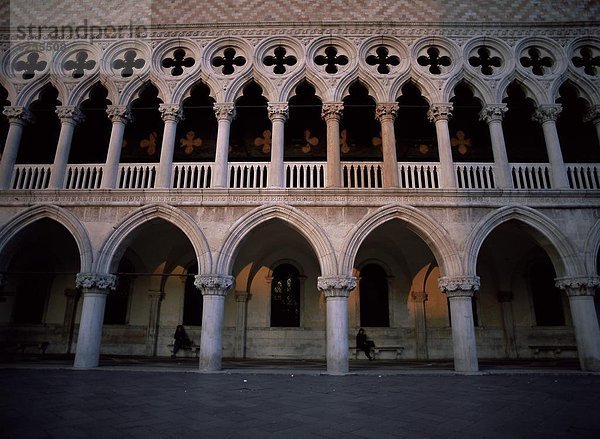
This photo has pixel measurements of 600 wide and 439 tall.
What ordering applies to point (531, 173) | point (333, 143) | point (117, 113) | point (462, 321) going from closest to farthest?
1. point (462, 321)
2. point (531, 173)
3. point (333, 143)
4. point (117, 113)

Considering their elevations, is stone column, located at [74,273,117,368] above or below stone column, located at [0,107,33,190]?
below

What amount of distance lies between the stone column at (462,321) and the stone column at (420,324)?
4183mm

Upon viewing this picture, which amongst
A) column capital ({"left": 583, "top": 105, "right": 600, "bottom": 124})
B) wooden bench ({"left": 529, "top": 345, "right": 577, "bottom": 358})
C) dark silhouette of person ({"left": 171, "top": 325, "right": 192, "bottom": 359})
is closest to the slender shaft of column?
dark silhouette of person ({"left": 171, "top": 325, "right": 192, "bottom": 359})

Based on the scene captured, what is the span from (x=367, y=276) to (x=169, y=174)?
26.5 ft

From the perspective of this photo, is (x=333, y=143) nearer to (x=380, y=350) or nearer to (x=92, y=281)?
(x=380, y=350)

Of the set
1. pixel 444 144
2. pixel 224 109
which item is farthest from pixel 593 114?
pixel 224 109

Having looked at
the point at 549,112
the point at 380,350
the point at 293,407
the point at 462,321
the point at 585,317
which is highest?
the point at 549,112

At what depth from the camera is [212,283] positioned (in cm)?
1016

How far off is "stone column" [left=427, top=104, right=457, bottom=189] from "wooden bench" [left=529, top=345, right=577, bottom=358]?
24.4 feet

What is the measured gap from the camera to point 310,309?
14.5 meters

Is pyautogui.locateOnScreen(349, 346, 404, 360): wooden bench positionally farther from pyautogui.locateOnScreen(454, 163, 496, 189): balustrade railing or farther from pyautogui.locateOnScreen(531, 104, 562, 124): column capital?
pyautogui.locateOnScreen(531, 104, 562, 124): column capital

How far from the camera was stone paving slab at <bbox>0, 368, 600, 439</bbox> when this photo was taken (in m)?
4.16

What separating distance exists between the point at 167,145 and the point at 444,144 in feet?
26.9

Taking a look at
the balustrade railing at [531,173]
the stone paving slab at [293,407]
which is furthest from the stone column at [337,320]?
the balustrade railing at [531,173]
